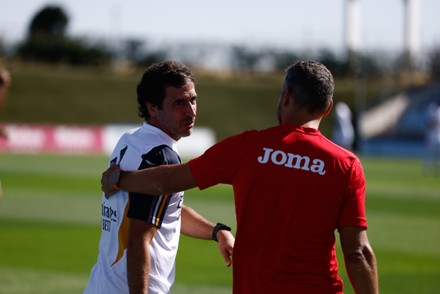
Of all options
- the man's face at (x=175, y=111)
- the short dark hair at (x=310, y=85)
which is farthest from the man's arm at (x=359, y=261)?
the man's face at (x=175, y=111)

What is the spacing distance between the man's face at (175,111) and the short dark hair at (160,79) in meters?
0.03

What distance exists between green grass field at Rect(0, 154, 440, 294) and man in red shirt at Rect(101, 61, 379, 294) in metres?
5.85

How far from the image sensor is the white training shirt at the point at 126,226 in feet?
16.6

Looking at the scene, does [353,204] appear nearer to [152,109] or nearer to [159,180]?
[159,180]

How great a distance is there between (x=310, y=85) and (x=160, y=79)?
2.94 ft

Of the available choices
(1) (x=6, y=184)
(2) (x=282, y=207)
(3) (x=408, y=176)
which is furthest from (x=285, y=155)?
(3) (x=408, y=176)

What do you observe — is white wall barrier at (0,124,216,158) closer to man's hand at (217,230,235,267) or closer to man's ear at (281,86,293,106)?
man's hand at (217,230,235,267)

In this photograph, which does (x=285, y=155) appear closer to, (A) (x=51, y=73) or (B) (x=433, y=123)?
(B) (x=433, y=123)

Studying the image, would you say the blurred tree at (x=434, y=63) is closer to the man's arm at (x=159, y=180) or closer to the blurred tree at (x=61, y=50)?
the blurred tree at (x=61, y=50)

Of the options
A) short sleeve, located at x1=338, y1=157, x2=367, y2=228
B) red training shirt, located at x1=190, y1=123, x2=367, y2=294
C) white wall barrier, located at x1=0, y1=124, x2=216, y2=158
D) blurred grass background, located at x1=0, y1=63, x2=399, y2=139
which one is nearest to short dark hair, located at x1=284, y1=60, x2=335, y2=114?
red training shirt, located at x1=190, y1=123, x2=367, y2=294

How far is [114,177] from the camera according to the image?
197 inches

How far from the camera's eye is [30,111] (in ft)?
181

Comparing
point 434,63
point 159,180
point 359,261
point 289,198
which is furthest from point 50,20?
point 359,261

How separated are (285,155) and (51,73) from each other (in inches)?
2182
